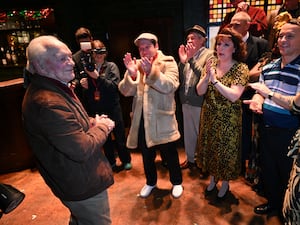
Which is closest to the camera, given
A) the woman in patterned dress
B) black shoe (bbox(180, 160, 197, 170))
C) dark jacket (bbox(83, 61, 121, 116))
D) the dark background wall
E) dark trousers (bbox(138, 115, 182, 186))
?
the woman in patterned dress

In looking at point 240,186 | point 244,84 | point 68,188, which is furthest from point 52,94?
point 240,186

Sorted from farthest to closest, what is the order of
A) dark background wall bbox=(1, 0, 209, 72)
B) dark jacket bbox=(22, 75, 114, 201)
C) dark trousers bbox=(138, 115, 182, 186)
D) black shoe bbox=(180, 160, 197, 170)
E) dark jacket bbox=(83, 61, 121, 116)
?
dark background wall bbox=(1, 0, 209, 72) < black shoe bbox=(180, 160, 197, 170) < dark jacket bbox=(83, 61, 121, 116) < dark trousers bbox=(138, 115, 182, 186) < dark jacket bbox=(22, 75, 114, 201)

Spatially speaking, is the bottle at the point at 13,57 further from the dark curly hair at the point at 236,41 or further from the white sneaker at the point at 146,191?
Result: the dark curly hair at the point at 236,41

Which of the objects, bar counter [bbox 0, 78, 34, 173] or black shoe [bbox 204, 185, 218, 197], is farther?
bar counter [bbox 0, 78, 34, 173]

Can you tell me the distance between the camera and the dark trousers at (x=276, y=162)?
199cm

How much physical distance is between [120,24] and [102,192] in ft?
11.8

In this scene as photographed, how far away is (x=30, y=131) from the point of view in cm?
140

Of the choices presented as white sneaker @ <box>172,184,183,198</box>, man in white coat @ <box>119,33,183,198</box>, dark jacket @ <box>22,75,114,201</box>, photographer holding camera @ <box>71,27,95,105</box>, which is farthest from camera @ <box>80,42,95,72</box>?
white sneaker @ <box>172,184,183,198</box>

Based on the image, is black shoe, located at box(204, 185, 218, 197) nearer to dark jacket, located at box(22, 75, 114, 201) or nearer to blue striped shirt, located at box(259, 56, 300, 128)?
blue striped shirt, located at box(259, 56, 300, 128)

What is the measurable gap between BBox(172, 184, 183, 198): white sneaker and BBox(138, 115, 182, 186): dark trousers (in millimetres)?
39

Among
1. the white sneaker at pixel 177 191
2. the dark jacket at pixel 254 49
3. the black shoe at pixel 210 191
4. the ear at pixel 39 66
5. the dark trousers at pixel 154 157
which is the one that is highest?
the ear at pixel 39 66

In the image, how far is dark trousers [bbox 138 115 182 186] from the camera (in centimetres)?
248

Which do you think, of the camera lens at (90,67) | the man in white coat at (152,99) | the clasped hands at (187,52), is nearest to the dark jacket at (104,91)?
the camera lens at (90,67)

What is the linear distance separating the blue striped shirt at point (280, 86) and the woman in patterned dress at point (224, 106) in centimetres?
21
